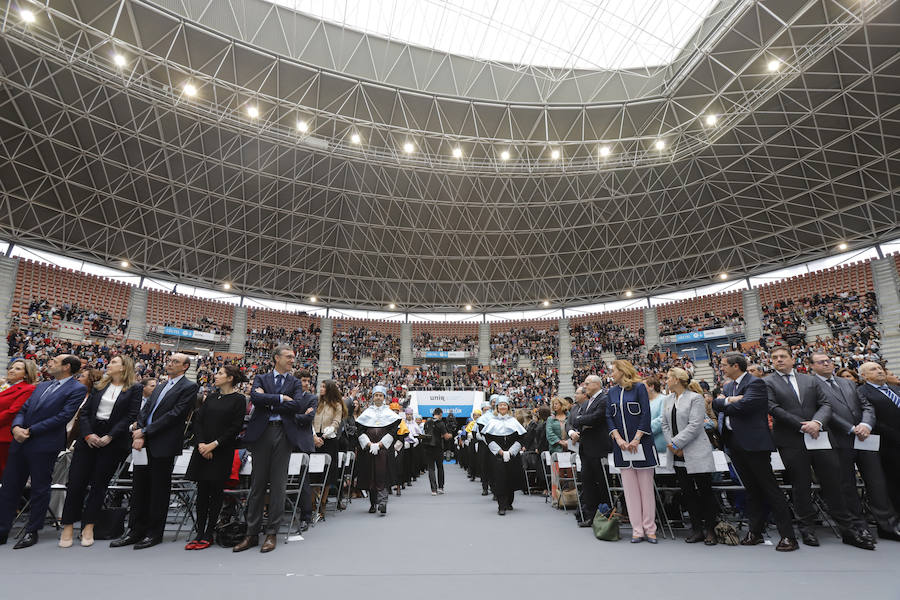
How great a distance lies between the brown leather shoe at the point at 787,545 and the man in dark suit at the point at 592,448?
172 centimetres

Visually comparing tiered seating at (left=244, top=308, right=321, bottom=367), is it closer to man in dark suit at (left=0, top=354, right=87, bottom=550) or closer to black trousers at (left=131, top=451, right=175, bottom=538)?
man in dark suit at (left=0, top=354, right=87, bottom=550)

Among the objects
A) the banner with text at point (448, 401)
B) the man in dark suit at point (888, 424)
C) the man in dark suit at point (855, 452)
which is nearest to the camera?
the man in dark suit at point (855, 452)

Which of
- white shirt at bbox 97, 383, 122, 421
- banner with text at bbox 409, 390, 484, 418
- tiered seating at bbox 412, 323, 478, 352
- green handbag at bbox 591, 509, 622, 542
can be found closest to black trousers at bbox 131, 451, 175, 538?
white shirt at bbox 97, 383, 122, 421

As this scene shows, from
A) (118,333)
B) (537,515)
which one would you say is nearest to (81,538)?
(537,515)

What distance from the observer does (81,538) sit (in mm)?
4539

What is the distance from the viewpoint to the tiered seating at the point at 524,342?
108 ft

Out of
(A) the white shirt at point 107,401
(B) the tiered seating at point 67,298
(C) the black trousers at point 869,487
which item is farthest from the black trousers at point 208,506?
(B) the tiered seating at point 67,298

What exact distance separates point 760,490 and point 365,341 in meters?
30.3

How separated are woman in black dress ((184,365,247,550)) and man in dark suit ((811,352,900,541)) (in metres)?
6.23

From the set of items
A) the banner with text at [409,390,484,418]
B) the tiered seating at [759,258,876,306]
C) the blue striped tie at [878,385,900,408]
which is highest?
the tiered seating at [759,258,876,306]

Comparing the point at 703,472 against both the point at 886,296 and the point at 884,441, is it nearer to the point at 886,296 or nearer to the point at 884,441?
the point at 884,441

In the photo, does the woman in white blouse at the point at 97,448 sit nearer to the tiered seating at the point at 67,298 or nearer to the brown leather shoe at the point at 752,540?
the brown leather shoe at the point at 752,540

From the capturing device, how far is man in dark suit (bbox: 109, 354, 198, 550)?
4.57 meters

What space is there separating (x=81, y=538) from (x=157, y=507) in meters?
0.79
